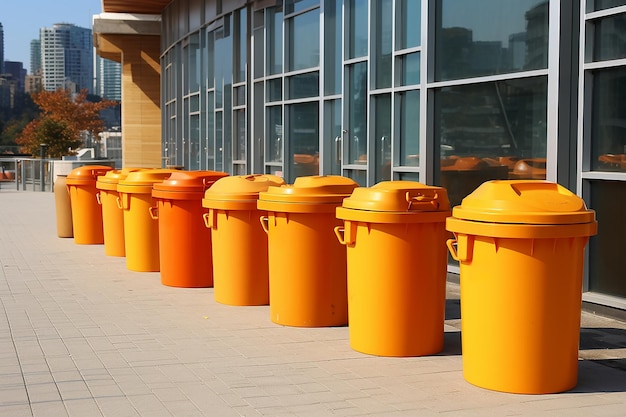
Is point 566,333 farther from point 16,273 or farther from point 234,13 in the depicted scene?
point 234,13

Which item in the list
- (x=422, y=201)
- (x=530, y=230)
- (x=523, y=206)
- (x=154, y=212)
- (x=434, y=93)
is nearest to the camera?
(x=530, y=230)

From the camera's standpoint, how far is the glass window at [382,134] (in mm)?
12195

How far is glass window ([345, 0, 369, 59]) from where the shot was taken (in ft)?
42.4

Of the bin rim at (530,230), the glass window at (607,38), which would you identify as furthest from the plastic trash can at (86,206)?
the bin rim at (530,230)

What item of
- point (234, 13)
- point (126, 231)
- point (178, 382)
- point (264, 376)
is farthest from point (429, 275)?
point (234, 13)

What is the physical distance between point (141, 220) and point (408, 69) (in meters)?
3.78

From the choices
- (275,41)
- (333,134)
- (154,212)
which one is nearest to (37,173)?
(275,41)

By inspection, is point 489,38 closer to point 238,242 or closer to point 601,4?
point 601,4

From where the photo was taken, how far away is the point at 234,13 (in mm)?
18953

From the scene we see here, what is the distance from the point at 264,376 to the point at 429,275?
4.76 ft

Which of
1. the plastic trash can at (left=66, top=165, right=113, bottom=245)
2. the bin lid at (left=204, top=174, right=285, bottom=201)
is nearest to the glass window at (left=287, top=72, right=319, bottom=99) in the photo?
the plastic trash can at (left=66, top=165, right=113, bottom=245)

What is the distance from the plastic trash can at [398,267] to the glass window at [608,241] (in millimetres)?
2123

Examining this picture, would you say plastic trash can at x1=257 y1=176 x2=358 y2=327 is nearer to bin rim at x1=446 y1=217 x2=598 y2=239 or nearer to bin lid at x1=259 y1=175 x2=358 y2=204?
bin lid at x1=259 y1=175 x2=358 y2=204

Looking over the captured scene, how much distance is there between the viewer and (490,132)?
33.2 ft
